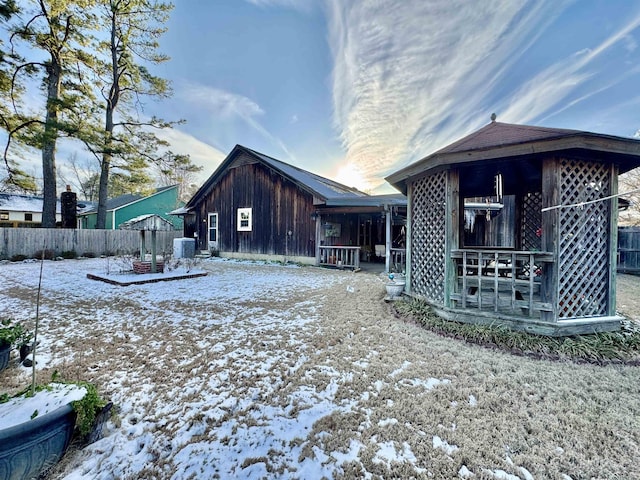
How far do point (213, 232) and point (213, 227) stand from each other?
0.28m

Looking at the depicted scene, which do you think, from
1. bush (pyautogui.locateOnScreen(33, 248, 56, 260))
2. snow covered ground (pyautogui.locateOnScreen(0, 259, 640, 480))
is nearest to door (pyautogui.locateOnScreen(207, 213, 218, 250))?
bush (pyautogui.locateOnScreen(33, 248, 56, 260))

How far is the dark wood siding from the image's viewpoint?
38.8 ft

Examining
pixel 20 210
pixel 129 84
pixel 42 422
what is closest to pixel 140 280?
pixel 42 422

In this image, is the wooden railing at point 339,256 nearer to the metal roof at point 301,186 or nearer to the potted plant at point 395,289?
the metal roof at point 301,186

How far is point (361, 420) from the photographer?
6.83ft

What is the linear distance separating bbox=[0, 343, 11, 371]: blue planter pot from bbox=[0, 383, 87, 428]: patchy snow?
140 cm

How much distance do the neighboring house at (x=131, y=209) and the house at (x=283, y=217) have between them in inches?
319

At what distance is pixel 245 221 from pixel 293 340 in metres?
10.8

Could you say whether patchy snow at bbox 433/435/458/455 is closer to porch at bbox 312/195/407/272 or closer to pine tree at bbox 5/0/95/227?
porch at bbox 312/195/407/272

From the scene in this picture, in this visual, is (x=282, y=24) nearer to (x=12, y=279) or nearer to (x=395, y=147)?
(x=395, y=147)

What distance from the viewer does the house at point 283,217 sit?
36.4 feet

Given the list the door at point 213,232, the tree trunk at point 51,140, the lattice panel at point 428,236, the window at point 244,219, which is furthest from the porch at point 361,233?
the tree trunk at point 51,140

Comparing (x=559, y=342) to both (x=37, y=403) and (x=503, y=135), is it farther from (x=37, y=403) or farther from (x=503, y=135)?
(x=37, y=403)

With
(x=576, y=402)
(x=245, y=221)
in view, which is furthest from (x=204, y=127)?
(x=576, y=402)
